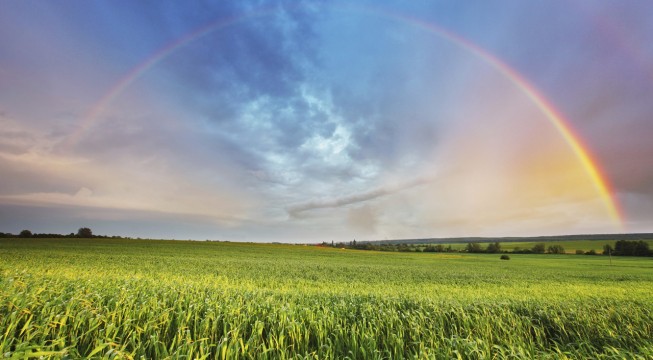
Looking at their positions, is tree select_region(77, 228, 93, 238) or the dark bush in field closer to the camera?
tree select_region(77, 228, 93, 238)

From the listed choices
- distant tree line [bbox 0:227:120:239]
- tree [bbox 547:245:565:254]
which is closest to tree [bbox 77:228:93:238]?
distant tree line [bbox 0:227:120:239]

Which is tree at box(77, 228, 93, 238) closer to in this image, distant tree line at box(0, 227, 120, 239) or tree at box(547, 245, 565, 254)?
distant tree line at box(0, 227, 120, 239)

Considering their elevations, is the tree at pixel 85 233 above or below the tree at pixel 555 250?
above

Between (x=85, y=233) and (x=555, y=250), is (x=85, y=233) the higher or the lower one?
the higher one

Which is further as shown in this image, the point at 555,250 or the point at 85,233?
the point at 555,250

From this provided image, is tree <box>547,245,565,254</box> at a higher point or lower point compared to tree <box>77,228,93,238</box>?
lower

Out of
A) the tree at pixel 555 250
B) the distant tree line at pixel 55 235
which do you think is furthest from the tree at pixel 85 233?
the tree at pixel 555 250

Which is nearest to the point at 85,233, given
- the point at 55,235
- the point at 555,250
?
the point at 55,235

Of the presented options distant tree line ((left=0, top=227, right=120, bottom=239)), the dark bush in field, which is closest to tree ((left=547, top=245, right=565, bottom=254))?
the dark bush in field

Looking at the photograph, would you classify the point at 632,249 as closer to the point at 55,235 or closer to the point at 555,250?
the point at 555,250

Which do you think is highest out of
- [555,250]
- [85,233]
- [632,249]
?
[85,233]

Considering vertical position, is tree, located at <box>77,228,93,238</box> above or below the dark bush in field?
above

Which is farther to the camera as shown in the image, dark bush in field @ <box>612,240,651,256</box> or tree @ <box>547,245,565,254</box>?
tree @ <box>547,245,565,254</box>

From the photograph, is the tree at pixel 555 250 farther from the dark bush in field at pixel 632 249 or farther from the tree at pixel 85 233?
the tree at pixel 85 233
